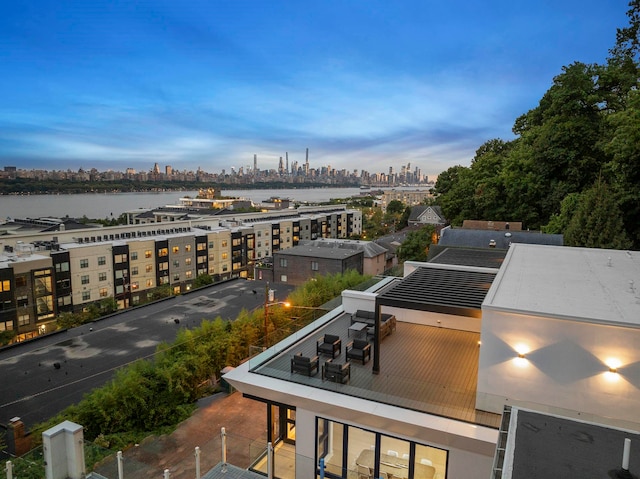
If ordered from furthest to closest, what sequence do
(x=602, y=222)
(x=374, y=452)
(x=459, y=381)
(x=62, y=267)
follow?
1. (x=62, y=267)
2. (x=602, y=222)
3. (x=459, y=381)
4. (x=374, y=452)

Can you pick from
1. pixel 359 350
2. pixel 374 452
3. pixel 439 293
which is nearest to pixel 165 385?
pixel 359 350

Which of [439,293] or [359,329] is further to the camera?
[359,329]

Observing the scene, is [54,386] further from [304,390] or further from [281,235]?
[281,235]

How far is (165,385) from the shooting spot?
15531 millimetres

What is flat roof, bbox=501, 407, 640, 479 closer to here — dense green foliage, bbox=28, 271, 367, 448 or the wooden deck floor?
the wooden deck floor

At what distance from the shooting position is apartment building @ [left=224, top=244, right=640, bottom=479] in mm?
7414

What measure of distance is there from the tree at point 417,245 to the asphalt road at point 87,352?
10.5 metres

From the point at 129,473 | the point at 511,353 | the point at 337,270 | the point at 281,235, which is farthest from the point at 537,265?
the point at 281,235

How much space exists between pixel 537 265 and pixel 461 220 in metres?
25.1

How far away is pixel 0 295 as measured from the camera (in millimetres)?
32406

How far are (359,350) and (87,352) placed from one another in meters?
17.5

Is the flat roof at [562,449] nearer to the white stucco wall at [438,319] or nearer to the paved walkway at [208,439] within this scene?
the paved walkway at [208,439]

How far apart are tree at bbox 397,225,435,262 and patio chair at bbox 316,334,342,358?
856 inches

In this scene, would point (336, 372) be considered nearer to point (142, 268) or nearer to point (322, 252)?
point (322, 252)
